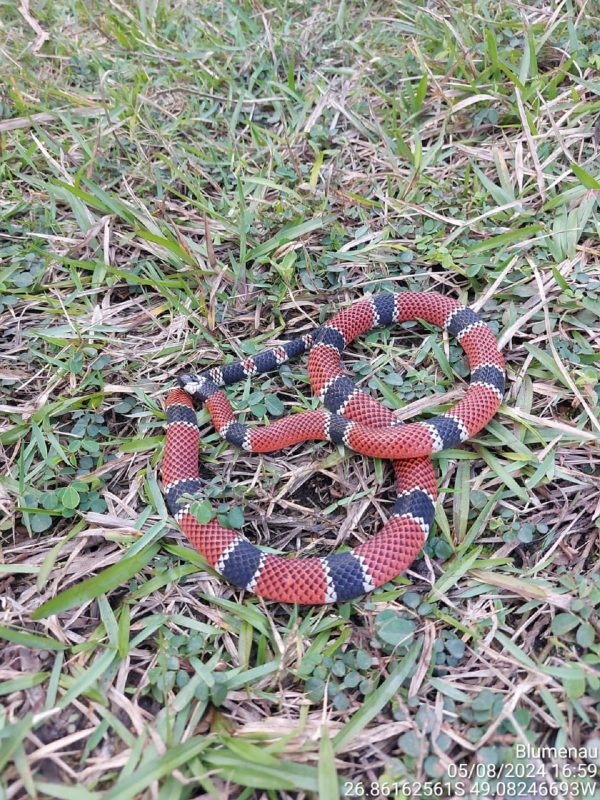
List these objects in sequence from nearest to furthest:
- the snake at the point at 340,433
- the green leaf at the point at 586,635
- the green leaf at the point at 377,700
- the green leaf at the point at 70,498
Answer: the green leaf at the point at 377,700 < the green leaf at the point at 586,635 < the snake at the point at 340,433 < the green leaf at the point at 70,498

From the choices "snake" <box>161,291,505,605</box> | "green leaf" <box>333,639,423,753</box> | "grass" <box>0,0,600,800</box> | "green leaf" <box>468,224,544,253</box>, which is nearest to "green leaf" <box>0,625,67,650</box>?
"grass" <box>0,0,600,800</box>

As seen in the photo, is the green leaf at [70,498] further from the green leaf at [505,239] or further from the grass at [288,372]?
the green leaf at [505,239]

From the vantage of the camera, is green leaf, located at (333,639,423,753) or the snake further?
the snake

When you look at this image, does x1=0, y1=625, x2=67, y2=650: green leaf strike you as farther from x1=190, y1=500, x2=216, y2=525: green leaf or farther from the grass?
x1=190, y1=500, x2=216, y2=525: green leaf

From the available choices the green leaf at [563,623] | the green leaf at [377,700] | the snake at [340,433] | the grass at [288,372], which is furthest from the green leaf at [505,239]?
the green leaf at [377,700]

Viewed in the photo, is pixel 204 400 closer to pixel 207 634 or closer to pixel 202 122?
pixel 207 634

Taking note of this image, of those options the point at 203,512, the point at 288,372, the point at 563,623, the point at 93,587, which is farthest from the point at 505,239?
the point at 93,587
